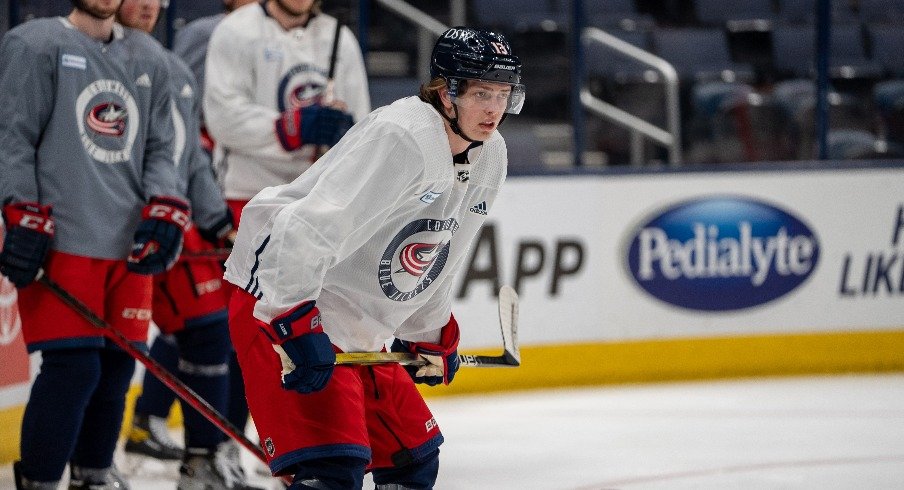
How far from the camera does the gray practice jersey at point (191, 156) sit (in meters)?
3.29

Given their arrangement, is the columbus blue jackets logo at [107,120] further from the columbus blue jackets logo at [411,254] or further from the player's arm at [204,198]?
the columbus blue jackets logo at [411,254]

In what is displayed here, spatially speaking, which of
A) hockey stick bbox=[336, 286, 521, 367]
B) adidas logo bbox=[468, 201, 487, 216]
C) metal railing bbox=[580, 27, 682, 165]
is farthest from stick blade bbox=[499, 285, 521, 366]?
metal railing bbox=[580, 27, 682, 165]

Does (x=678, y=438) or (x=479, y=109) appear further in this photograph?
(x=678, y=438)

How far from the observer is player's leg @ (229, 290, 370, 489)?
2209 millimetres

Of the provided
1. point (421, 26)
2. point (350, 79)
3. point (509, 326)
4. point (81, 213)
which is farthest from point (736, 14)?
point (81, 213)

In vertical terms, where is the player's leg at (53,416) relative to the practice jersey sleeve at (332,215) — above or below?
below

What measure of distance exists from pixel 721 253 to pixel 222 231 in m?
2.59

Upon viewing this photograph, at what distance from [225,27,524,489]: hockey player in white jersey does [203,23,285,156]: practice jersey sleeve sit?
1.17 meters

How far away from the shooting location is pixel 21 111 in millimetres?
2844

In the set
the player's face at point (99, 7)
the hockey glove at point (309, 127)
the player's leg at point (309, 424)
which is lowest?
the player's leg at point (309, 424)

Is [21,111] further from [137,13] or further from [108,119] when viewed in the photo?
[137,13]

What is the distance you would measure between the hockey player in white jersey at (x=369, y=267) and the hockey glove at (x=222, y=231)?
1062 mm

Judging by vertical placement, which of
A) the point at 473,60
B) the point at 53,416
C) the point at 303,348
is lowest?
the point at 53,416

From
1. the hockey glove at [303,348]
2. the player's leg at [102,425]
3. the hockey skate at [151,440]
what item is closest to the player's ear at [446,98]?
the hockey glove at [303,348]
